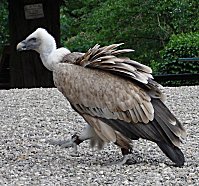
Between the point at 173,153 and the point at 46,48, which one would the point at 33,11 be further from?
the point at 173,153

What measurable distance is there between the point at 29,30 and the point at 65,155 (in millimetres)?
8442

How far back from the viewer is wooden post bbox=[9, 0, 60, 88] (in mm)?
15438

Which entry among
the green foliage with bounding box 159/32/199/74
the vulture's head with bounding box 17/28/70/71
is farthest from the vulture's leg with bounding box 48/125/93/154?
the green foliage with bounding box 159/32/199/74

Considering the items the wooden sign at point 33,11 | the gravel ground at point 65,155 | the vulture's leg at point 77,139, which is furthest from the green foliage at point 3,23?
the vulture's leg at point 77,139

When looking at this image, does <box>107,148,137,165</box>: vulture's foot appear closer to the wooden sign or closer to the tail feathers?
the tail feathers

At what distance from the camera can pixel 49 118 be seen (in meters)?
10.1

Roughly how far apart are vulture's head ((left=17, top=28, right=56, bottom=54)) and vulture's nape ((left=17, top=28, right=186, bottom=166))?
0.97ft

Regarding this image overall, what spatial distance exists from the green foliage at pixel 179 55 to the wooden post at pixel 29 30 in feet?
8.36

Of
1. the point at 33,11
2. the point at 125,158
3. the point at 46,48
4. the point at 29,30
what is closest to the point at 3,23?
the point at 29,30

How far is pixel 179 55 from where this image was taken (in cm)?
1655

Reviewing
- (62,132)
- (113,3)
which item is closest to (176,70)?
(113,3)

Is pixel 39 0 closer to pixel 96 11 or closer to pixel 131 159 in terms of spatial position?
pixel 96 11

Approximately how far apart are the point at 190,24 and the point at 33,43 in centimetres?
1386

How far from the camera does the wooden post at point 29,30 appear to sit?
15438mm
